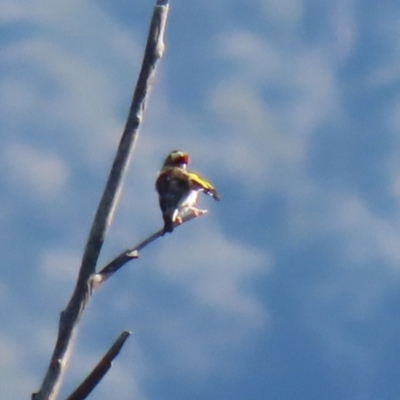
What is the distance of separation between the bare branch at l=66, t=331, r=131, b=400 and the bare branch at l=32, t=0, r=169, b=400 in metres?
0.17

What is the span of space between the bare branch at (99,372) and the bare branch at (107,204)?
0.17m

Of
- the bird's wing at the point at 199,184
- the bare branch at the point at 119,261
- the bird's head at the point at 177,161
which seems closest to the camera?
the bare branch at the point at 119,261

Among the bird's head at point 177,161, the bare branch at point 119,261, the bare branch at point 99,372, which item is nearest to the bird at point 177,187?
the bird's head at point 177,161

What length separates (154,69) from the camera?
10.5 feet

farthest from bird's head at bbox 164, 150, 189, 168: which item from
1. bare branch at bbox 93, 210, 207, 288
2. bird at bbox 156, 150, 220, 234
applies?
bare branch at bbox 93, 210, 207, 288

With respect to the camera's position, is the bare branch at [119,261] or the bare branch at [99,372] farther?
the bare branch at [119,261]

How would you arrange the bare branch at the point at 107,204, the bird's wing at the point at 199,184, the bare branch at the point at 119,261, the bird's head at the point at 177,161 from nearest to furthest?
1. the bare branch at the point at 107,204
2. the bare branch at the point at 119,261
3. the bird's wing at the point at 199,184
4. the bird's head at the point at 177,161

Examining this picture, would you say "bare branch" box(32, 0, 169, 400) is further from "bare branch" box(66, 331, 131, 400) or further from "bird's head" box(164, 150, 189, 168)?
"bird's head" box(164, 150, 189, 168)

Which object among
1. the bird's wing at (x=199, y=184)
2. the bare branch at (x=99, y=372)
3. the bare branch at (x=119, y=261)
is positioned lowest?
the bare branch at (x=99, y=372)

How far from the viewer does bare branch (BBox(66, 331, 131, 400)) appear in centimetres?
284

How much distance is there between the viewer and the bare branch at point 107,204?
2.77 m

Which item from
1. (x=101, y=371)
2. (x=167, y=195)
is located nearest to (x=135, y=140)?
(x=101, y=371)

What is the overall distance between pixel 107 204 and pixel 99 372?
598 millimetres

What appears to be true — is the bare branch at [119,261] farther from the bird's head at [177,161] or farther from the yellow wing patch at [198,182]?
the bird's head at [177,161]
